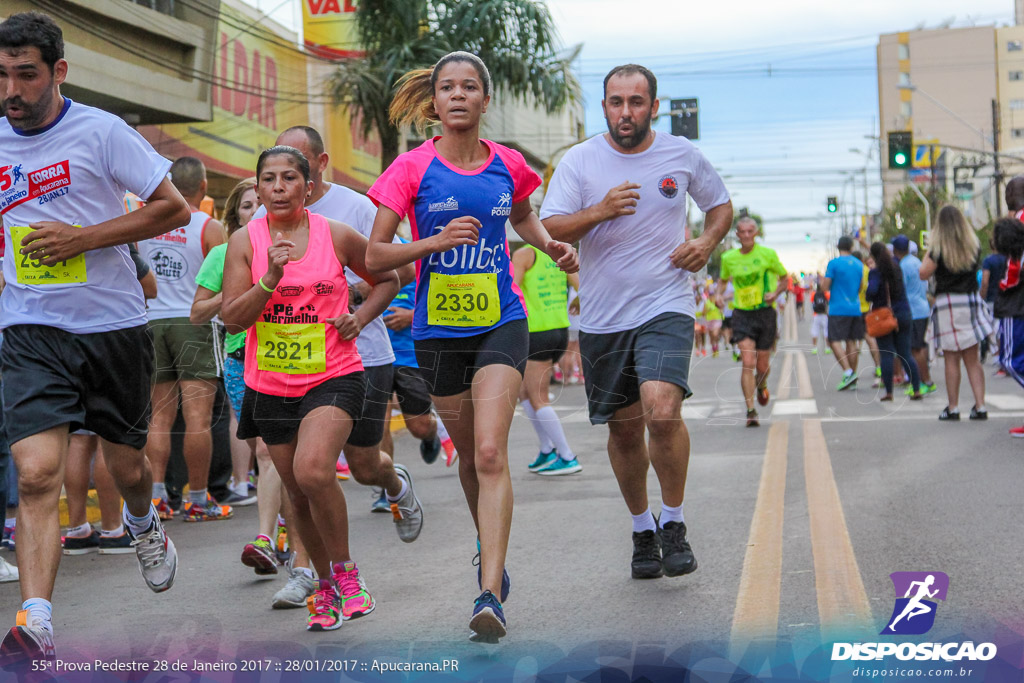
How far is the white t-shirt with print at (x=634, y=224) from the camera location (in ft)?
19.5

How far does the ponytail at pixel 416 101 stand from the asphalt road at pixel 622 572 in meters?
2.13

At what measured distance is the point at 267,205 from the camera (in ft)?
17.6

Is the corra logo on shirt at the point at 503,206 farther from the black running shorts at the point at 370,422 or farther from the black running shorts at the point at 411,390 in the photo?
the black running shorts at the point at 411,390

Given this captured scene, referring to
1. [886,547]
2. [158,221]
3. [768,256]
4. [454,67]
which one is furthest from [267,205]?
[768,256]

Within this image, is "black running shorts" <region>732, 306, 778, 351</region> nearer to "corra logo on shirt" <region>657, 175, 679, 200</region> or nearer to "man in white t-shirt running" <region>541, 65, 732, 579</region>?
"man in white t-shirt running" <region>541, 65, 732, 579</region>

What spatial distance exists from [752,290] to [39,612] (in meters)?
9.89

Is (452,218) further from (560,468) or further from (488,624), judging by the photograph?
(560,468)

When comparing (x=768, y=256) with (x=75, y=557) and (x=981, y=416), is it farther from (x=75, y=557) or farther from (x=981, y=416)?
(x=75, y=557)

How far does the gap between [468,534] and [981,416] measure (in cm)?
686

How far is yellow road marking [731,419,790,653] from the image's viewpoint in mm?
4977

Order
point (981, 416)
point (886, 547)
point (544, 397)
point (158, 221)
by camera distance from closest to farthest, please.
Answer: point (158, 221)
point (886, 547)
point (544, 397)
point (981, 416)

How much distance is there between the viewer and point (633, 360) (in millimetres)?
6016

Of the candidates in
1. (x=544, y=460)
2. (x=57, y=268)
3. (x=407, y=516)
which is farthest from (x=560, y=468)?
(x=57, y=268)

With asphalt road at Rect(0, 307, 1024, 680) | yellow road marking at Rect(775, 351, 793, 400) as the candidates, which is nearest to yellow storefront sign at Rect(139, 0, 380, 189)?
yellow road marking at Rect(775, 351, 793, 400)
